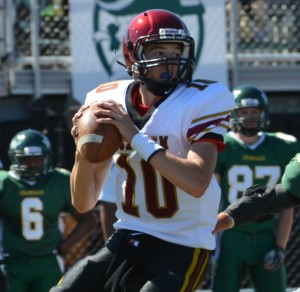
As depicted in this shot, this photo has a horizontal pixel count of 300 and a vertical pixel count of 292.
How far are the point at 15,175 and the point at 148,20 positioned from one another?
9.97ft

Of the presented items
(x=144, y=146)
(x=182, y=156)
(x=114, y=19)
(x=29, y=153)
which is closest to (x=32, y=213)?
(x=29, y=153)

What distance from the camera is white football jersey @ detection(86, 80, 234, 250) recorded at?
4031mm

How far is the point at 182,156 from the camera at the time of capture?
13.4ft

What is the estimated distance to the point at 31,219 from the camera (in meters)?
6.89

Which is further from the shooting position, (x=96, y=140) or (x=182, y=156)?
(x=182, y=156)

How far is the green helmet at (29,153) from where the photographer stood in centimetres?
698

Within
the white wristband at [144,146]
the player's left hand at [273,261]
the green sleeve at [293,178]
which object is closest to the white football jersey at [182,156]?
the white wristband at [144,146]

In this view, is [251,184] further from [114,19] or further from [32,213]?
[114,19]

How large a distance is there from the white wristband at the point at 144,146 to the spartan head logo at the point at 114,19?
456 centimetres

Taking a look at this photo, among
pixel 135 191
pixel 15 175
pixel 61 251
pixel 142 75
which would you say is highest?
pixel 142 75

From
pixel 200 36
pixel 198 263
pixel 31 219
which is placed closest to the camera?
pixel 198 263

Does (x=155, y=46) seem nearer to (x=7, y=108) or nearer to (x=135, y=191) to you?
(x=135, y=191)

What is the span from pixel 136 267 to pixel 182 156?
0.47m

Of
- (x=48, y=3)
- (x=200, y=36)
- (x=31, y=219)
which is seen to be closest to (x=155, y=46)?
(x=31, y=219)
